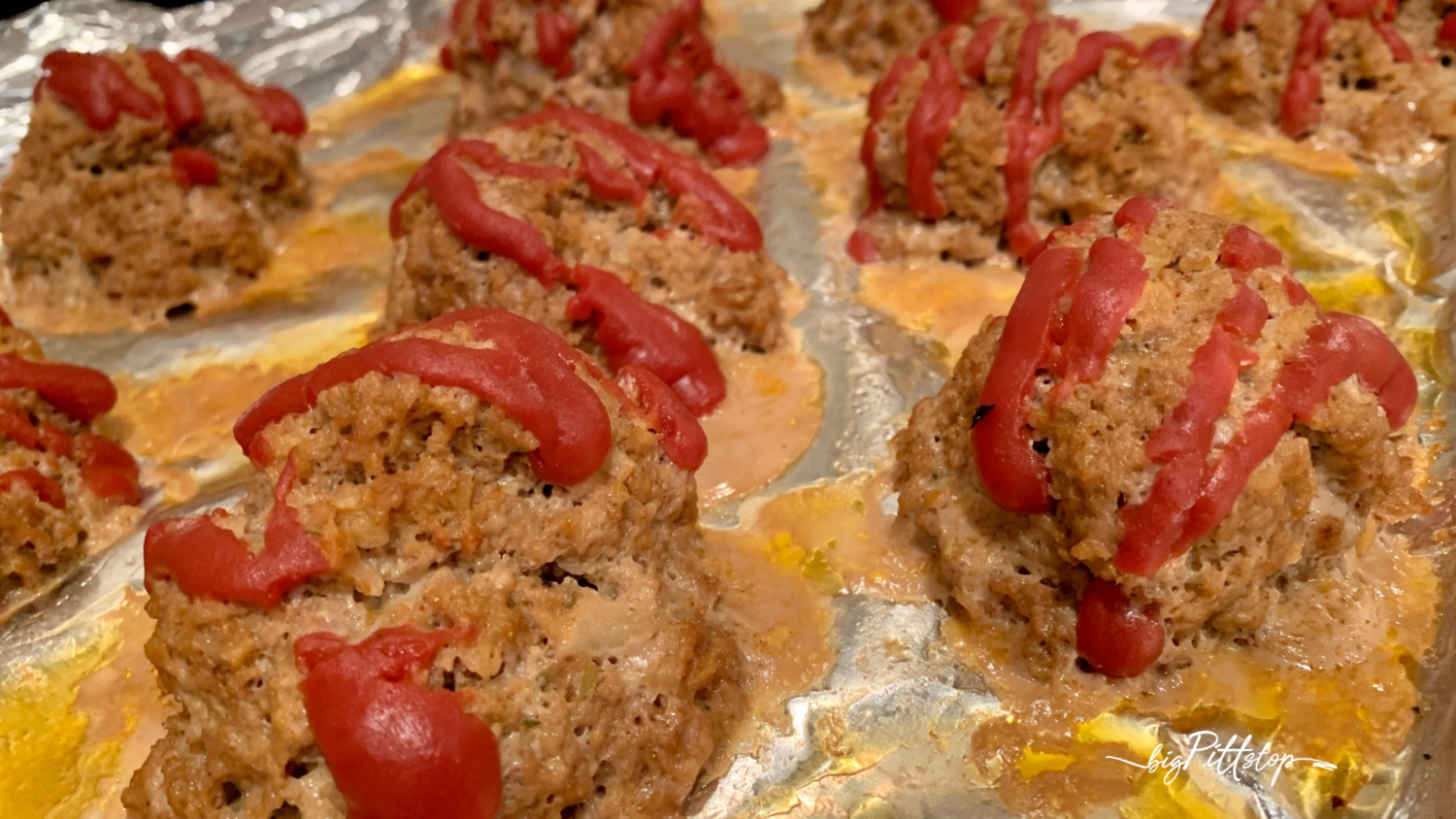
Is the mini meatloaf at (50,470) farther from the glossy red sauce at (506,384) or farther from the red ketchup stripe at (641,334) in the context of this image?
the red ketchup stripe at (641,334)

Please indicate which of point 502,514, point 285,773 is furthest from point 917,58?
point 285,773

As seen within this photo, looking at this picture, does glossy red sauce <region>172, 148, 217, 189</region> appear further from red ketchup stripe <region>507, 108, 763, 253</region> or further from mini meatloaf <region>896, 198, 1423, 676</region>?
mini meatloaf <region>896, 198, 1423, 676</region>

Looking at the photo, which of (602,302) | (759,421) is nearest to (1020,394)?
(759,421)

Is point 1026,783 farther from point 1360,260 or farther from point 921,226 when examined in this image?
point 1360,260

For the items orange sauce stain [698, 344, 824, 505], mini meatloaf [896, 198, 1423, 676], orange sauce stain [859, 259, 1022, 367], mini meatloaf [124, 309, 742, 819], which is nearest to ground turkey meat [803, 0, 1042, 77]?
orange sauce stain [859, 259, 1022, 367]

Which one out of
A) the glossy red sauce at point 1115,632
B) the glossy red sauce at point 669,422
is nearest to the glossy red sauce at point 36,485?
the glossy red sauce at point 669,422

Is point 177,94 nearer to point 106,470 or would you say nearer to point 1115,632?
Result: point 106,470
